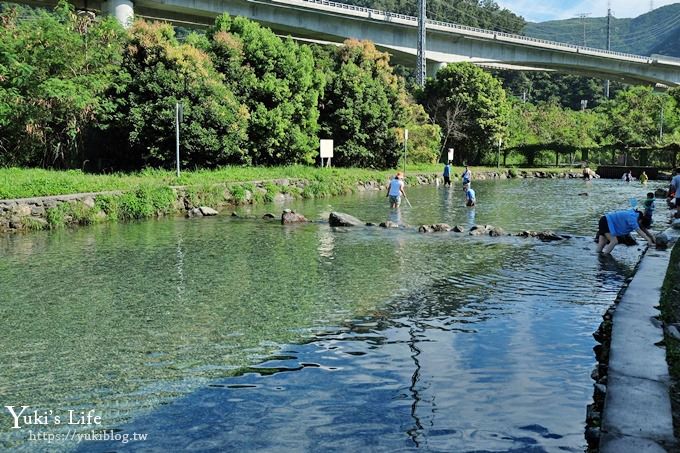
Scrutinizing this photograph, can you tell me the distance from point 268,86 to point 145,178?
37.9 ft

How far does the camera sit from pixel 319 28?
186 ft

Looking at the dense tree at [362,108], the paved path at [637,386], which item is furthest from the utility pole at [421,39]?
the paved path at [637,386]

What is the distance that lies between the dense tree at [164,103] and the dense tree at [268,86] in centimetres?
281

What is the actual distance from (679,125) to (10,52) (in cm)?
7400

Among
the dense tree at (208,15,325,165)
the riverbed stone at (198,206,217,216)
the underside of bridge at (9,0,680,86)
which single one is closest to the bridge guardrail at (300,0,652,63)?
the underside of bridge at (9,0,680,86)

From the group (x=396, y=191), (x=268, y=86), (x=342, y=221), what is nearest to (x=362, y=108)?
(x=268, y=86)

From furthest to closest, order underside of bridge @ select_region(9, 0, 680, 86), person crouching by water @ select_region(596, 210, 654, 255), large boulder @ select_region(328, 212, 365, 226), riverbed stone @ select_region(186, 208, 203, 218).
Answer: underside of bridge @ select_region(9, 0, 680, 86) → riverbed stone @ select_region(186, 208, 203, 218) → large boulder @ select_region(328, 212, 365, 226) → person crouching by water @ select_region(596, 210, 654, 255)

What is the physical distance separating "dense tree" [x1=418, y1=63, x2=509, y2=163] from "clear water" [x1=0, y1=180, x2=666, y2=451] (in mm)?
47999

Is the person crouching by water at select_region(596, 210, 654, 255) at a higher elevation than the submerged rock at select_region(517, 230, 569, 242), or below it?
higher

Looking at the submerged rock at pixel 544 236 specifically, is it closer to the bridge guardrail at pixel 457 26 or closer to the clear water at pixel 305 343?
the clear water at pixel 305 343

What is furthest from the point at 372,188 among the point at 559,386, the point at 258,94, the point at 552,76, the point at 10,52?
the point at 552,76

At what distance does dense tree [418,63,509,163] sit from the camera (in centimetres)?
6159

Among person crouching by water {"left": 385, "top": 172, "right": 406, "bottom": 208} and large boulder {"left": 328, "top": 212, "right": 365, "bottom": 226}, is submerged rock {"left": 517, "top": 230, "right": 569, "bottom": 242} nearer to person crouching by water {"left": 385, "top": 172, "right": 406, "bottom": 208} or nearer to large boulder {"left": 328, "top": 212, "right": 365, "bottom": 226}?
large boulder {"left": 328, "top": 212, "right": 365, "bottom": 226}

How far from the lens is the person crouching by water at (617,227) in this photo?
13.9m
